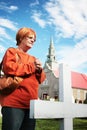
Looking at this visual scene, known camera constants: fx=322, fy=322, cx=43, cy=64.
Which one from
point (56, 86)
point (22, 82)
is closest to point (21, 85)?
point (22, 82)

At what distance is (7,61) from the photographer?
268cm

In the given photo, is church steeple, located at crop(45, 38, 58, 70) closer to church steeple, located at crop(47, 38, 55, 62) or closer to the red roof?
church steeple, located at crop(47, 38, 55, 62)

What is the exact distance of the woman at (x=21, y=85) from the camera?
2.65 metres

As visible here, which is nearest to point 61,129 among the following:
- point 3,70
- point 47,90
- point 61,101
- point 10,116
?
point 61,101

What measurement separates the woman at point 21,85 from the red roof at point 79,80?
47.8m

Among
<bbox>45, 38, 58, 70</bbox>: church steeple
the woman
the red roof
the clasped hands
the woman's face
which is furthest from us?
<bbox>45, 38, 58, 70</bbox>: church steeple

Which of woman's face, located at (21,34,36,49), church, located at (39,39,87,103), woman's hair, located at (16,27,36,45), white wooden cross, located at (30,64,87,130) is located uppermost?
church, located at (39,39,87,103)

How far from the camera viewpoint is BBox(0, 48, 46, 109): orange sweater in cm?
266

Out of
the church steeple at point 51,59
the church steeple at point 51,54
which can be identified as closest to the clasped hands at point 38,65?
the church steeple at point 51,59

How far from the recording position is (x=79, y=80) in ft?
173

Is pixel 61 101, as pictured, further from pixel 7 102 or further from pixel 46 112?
pixel 7 102

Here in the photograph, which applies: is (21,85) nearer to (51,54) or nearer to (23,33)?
(23,33)

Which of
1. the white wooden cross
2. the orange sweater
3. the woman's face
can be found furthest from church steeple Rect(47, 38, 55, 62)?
the orange sweater

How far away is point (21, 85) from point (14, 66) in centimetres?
18
